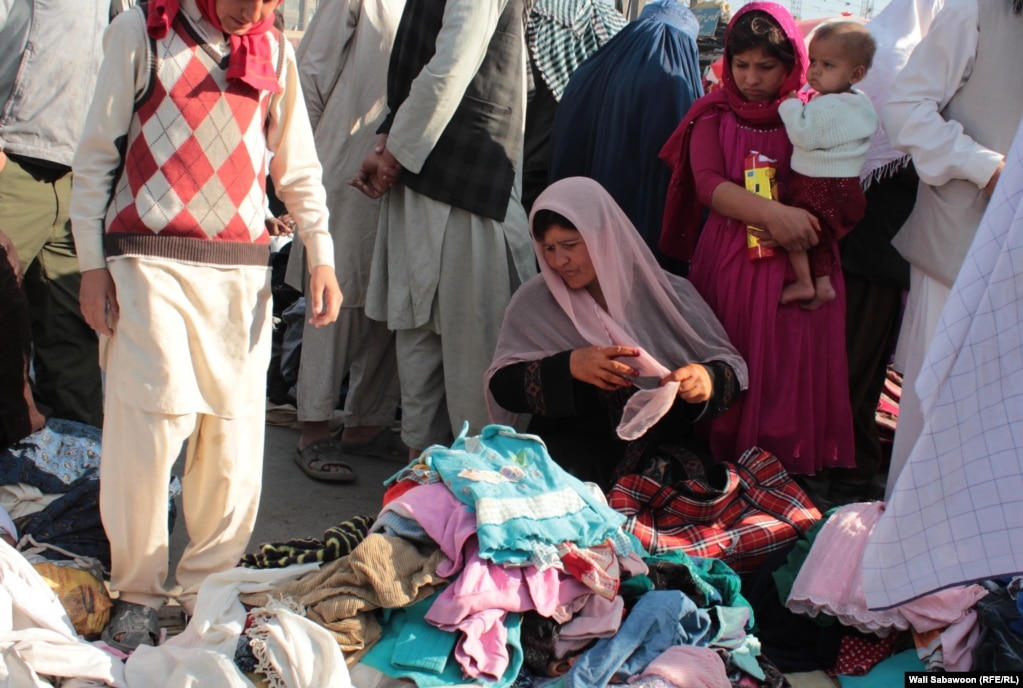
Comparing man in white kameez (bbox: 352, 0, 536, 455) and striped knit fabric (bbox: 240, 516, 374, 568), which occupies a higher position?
man in white kameez (bbox: 352, 0, 536, 455)

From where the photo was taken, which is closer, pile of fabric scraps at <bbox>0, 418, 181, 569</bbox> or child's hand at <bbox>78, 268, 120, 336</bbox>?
child's hand at <bbox>78, 268, 120, 336</bbox>

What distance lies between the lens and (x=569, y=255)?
3369 millimetres

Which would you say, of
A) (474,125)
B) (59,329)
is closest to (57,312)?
(59,329)

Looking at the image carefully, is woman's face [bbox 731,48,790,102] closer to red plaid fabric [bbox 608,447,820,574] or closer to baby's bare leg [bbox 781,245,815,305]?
baby's bare leg [bbox 781,245,815,305]

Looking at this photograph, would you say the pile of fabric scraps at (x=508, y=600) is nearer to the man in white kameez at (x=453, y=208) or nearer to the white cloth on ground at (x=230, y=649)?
the white cloth on ground at (x=230, y=649)

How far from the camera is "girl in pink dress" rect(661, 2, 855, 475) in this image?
338 centimetres

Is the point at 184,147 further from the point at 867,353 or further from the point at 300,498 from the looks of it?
the point at 867,353

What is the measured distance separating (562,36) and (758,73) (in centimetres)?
101

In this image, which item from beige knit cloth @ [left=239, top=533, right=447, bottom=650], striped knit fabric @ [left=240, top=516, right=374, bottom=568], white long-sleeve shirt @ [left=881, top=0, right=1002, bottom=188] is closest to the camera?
beige knit cloth @ [left=239, top=533, right=447, bottom=650]

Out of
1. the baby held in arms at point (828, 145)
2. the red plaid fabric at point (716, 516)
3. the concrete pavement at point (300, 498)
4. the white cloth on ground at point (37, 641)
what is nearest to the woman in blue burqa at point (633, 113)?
the baby held in arms at point (828, 145)

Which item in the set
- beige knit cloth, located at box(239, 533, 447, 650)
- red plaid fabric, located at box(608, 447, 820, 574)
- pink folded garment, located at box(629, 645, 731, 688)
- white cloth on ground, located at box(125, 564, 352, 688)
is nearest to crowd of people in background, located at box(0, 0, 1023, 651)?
red plaid fabric, located at box(608, 447, 820, 574)

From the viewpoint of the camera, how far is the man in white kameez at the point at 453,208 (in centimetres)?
364

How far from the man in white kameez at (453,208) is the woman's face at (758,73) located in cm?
76

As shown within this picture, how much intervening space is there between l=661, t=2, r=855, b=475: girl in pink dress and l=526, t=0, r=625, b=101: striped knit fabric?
2.63 ft
